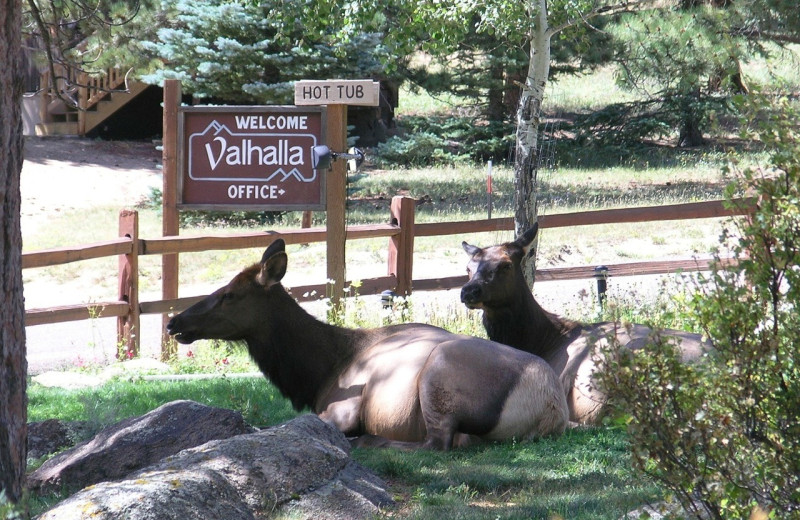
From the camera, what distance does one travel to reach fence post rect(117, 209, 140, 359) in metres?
10.6

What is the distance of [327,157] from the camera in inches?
394

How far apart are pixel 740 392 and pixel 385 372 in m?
4.04

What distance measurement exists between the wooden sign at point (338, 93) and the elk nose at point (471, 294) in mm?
2530

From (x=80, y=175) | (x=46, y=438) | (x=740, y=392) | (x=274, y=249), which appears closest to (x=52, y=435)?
(x=46, y=438)

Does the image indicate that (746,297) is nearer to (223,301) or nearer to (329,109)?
(223,301)

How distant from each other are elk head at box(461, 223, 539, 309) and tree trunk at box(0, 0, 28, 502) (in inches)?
173

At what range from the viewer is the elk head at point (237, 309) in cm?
796

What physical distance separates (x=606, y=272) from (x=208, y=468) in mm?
7701

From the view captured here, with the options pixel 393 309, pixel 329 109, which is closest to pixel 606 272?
pixel 393 309

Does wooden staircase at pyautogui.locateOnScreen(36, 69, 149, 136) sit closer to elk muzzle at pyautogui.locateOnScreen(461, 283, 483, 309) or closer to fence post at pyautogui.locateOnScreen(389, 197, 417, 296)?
fence post at pyautogui.locateOnScreen(389, 197, 417, 296)

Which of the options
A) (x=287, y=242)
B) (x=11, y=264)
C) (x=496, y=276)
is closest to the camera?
(x=11, y=264)

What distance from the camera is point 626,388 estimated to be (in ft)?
11.7

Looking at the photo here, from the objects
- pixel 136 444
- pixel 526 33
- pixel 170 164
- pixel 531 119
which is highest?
pixel 526 33

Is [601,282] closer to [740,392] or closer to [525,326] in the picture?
[525,326]
